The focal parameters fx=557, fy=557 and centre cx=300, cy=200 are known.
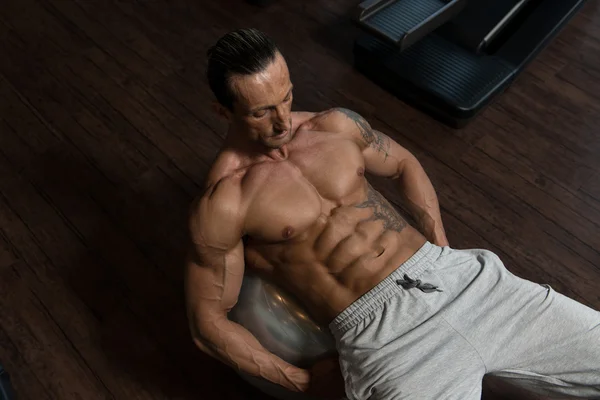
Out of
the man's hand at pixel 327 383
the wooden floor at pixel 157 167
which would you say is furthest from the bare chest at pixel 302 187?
the wooden floor at pixel 157 167

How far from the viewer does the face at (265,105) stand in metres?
0.85

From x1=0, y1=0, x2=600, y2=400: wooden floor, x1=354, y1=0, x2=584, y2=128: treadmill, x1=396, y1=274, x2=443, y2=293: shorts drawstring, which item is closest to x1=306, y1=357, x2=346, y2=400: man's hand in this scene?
x1=396, y1=274, x2=443, y2=293: shorts drawstring

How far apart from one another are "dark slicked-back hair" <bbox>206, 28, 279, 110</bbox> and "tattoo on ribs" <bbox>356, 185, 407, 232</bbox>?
36cm

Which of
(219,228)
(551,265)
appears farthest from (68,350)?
(551,265)

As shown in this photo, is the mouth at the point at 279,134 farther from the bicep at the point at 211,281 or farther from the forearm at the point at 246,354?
the forearm at the point at 246,354

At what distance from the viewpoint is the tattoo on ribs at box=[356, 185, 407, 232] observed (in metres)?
1.09

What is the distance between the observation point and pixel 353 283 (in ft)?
3.43

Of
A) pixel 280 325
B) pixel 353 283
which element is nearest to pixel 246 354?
pixel 280 325

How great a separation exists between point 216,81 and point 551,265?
1076 millimetres

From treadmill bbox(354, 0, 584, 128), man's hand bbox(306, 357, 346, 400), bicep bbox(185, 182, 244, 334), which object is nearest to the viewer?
bicep bbox(185, 182, 244, 334)

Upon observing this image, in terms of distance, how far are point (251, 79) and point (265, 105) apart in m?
0.05

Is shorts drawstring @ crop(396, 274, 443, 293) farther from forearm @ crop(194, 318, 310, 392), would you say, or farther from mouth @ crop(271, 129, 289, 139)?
mouth @ crop(271, 129, 289, 139)

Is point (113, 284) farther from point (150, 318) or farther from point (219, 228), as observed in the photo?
point (219, 228)

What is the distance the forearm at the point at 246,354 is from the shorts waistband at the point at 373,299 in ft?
0.37
